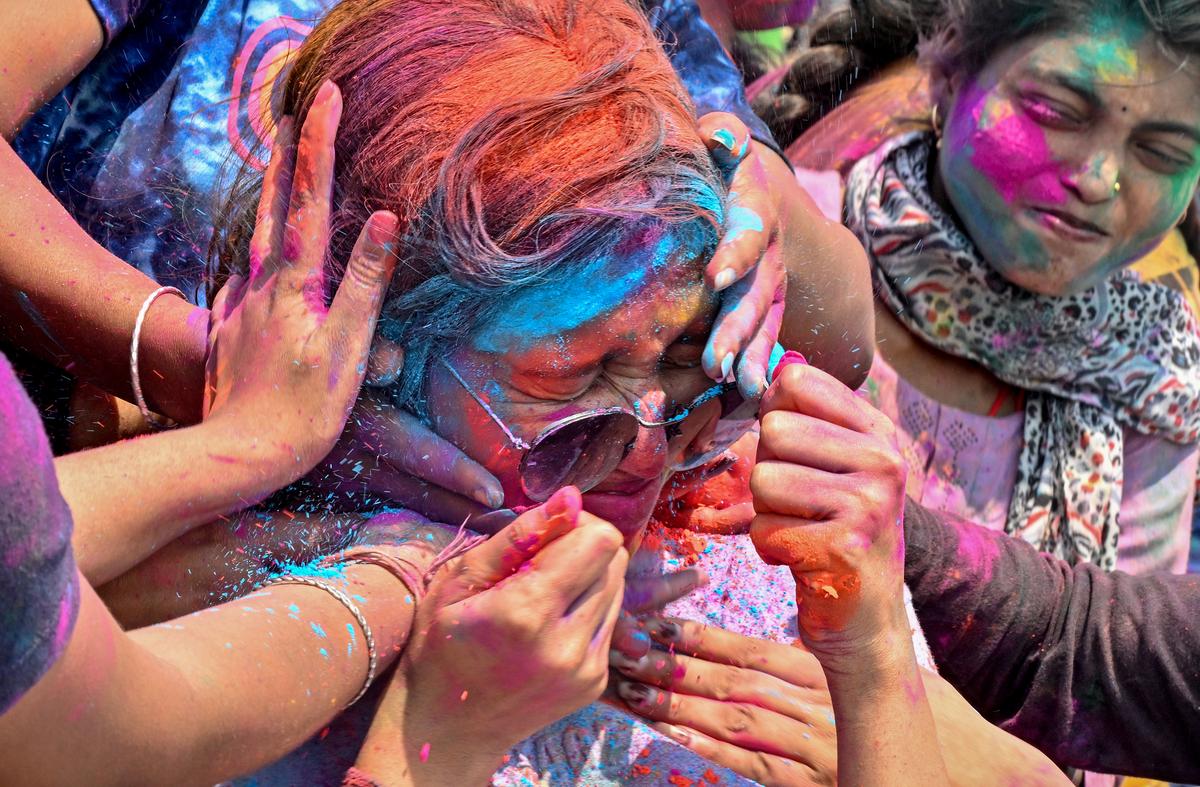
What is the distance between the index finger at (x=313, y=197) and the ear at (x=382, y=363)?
0.12m

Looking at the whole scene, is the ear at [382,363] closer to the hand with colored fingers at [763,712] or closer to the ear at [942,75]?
the hand with colored fingers at [763,712]

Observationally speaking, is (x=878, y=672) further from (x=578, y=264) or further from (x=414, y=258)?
(x=414, y=258)

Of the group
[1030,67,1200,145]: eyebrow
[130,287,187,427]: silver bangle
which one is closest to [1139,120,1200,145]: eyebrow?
[1030,67,1200,145]: eyebrow

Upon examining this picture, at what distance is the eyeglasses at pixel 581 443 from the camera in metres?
1.96

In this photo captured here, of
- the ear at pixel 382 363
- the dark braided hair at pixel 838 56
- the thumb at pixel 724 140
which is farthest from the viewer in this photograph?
the dark braided hair at pixel 838 56

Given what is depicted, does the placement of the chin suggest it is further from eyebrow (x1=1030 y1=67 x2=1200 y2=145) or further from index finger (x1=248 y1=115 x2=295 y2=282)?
eyebrow (x1=1030 y1=67 x2=1200 y2=145)

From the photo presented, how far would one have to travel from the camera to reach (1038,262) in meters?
3.98

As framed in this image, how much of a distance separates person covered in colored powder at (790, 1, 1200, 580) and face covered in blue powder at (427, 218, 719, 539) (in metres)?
2.21

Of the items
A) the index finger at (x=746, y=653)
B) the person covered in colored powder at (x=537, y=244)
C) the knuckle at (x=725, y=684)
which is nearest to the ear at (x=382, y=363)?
the person covered in colored powder at (x=537, y=244)

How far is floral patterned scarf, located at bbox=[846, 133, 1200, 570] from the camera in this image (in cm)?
418

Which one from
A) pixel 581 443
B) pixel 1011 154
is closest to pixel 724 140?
pixel 581 443

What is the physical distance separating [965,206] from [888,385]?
26.5 inches

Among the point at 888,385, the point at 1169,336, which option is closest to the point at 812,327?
the point at 888,385

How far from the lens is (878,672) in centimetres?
193
